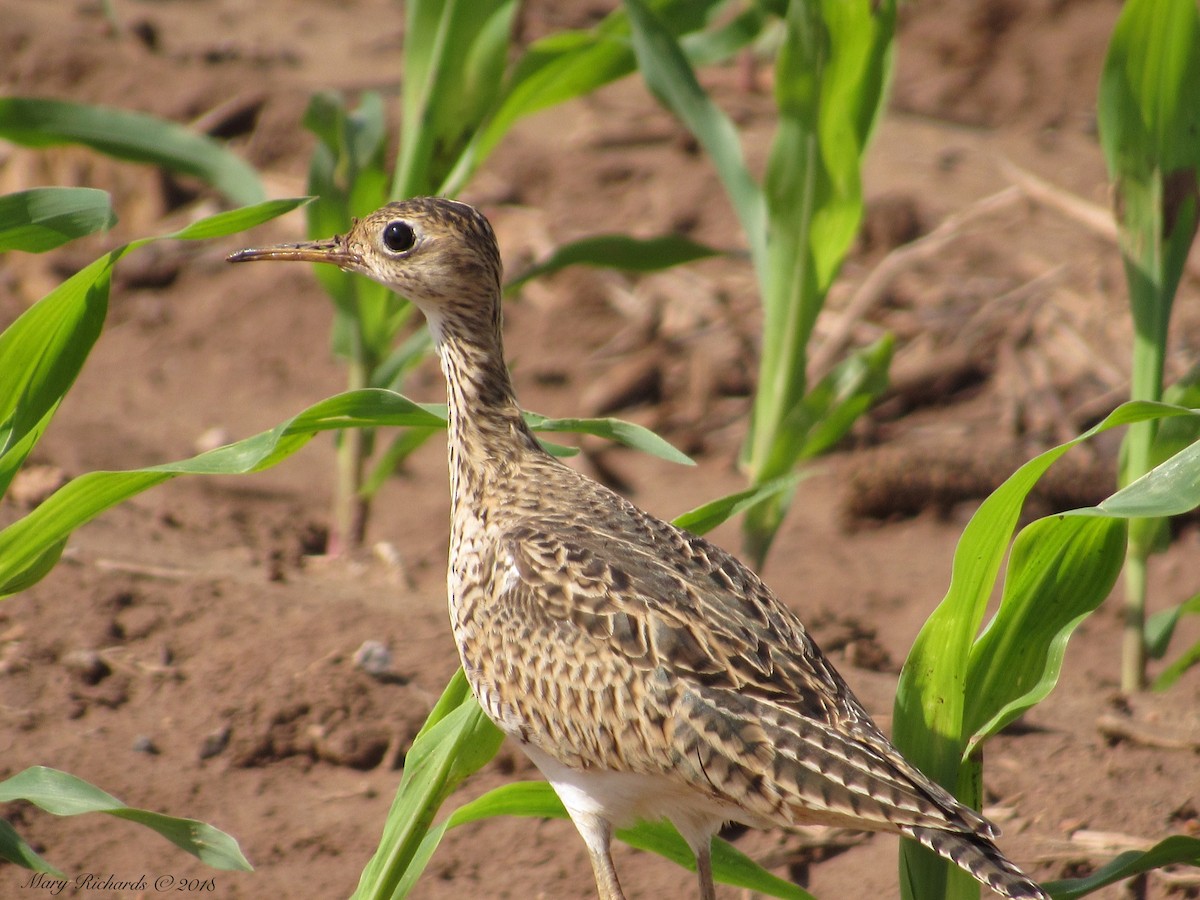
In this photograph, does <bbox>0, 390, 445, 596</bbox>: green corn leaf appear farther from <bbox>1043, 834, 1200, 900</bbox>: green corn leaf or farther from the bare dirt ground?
<bbox>1043, 834, 1200, 900</bbox>: green corn leaf

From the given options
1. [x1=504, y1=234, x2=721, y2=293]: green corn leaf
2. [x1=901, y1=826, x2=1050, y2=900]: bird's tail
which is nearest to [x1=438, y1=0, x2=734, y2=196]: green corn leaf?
[x1=504, y1=234, x2=721, y2=293]: green corn leaf

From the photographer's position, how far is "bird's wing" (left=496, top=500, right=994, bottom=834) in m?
3.30

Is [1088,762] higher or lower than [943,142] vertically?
lower

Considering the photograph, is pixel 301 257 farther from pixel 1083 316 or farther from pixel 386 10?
pixel 386 10

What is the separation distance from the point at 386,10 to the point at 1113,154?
7601 mm

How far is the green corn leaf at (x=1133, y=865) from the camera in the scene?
11.7 feet

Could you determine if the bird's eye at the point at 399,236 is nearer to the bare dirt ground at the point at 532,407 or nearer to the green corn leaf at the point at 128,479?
the green corn leaf at the point at 128,479

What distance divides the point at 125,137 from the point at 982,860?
4.08 meters

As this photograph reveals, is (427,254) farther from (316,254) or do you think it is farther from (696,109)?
(696,109)

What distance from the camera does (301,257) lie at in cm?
436

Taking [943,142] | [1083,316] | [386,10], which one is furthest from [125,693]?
[386,10]

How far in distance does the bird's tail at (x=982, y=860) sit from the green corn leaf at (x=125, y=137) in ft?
11.7

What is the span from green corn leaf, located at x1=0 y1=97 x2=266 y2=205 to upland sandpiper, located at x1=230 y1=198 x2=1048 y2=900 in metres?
1.41

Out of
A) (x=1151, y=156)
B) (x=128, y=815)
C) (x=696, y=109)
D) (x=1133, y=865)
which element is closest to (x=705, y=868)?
(x=1133, y=865)
